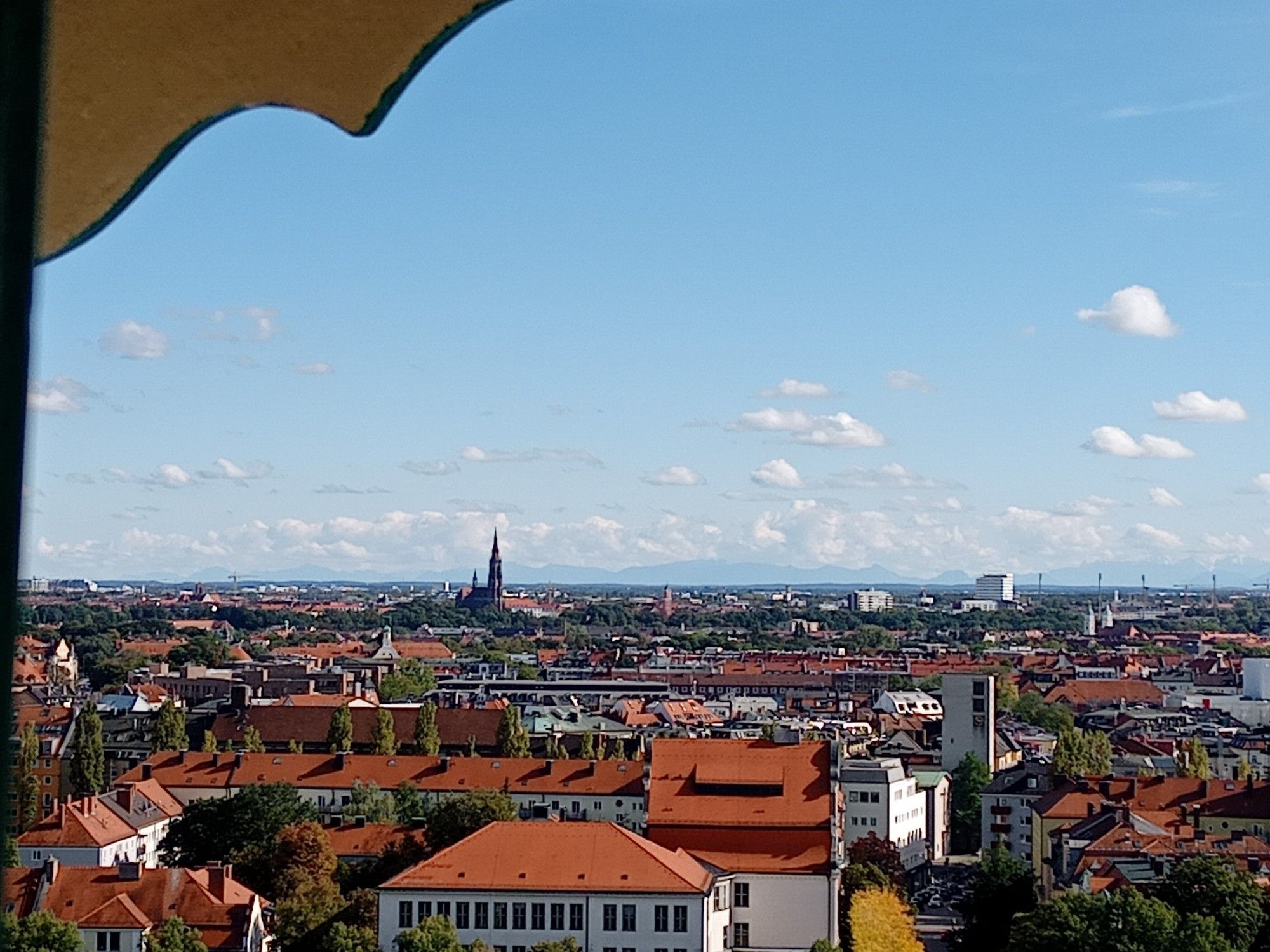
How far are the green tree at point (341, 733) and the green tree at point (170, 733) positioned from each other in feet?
6.54

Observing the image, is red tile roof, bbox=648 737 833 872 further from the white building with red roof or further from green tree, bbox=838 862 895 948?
the white building with red roof

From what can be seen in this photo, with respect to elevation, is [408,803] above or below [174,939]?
above

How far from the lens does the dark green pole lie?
0.38 m

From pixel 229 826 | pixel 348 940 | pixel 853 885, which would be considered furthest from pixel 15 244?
pixel 229 826

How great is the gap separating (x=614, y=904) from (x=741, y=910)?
1.68 metres

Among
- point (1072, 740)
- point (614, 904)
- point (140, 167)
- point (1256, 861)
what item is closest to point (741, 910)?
point (614, 904)

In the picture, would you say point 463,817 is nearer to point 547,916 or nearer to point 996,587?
point 547,916

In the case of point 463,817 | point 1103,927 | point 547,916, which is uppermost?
point 463,817

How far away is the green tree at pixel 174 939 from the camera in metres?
12.4

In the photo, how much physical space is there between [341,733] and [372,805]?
4918 mm

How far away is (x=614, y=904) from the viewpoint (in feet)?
46.6

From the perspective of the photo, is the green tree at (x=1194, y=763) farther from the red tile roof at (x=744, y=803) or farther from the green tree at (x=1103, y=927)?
the green tree at (x=1103, y=927)

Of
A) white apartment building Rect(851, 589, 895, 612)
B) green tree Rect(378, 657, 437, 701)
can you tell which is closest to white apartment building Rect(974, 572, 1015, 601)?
white apartment building Rect(851, 589, 895, 612)

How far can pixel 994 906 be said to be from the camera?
15898 mm
